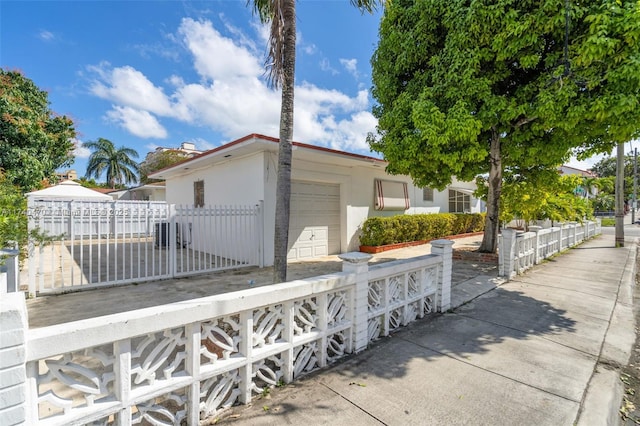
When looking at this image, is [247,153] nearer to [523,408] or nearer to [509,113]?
[509,113]

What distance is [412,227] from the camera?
38.3 ft

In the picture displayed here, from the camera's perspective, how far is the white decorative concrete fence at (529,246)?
680 cm

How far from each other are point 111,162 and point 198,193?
30035mm

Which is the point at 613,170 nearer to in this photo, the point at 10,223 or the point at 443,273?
the point at 443,273

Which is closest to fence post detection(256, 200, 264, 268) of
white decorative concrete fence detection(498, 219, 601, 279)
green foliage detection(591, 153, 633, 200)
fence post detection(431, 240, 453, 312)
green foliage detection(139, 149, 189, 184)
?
fence post detection(431, 240, 453, 312)

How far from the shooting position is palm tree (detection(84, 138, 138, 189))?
33.1 meters

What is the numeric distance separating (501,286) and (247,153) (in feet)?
23.9

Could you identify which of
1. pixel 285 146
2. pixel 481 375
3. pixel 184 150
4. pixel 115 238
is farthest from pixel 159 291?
pixel 184 150

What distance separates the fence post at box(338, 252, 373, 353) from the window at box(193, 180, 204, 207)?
9438 millimetres

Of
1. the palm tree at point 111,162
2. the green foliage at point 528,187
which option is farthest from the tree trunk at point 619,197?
the palm tree at point 111,162

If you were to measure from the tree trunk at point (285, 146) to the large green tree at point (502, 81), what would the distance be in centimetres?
340

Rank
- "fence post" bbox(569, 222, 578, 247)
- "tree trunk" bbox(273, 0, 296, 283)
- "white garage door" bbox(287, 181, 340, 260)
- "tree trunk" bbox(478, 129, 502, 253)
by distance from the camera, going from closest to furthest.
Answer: "tree trunk" bbox(273, 0, 296, 283) → "tree trunk" bbox(478, 129, 502, 253) → "white garage door" bbox(287, 181, 340, 260) → "fence post" bbox(569, 222, 578, 247)

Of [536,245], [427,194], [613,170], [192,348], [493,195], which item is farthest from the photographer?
[613,170]

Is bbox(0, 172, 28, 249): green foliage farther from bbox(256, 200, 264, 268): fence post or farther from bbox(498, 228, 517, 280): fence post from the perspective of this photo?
bbox(498, 228, 517, 280): fence post
